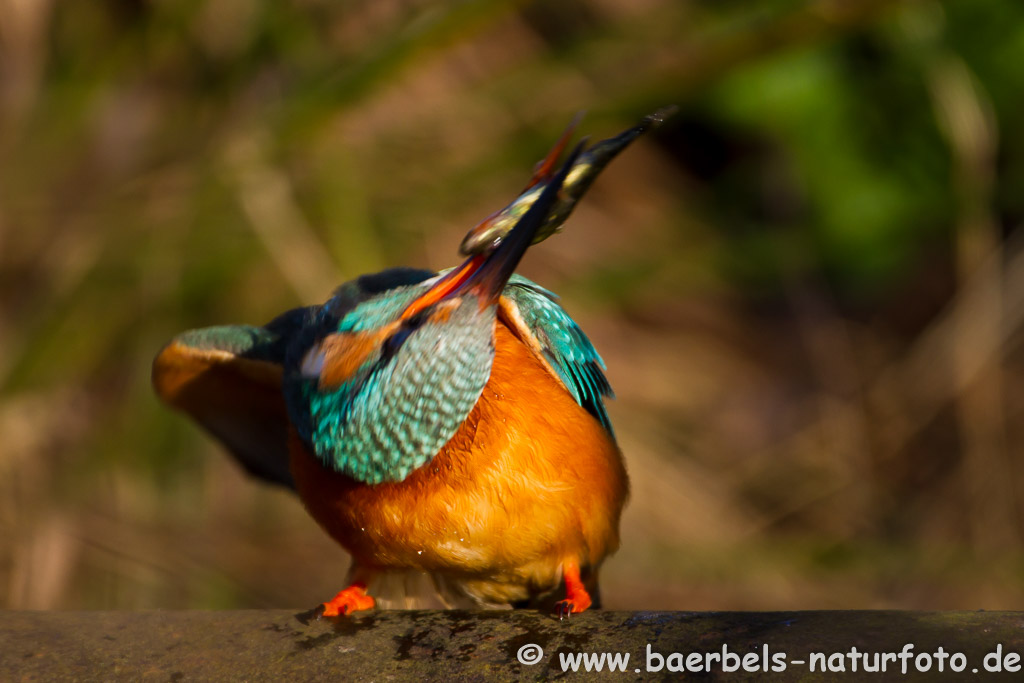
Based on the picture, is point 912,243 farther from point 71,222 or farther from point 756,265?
point 71,222

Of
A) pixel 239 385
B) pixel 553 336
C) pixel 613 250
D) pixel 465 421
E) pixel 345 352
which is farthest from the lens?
pixel 613 250

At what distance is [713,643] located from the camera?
1.86 meters

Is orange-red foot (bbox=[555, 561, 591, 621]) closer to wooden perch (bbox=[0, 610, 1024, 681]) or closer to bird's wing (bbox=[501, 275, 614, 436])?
wooden perch (bbox=[0, 610, 1024, 681])

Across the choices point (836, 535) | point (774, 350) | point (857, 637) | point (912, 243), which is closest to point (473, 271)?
point (857, 637)

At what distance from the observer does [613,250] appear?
5832 millimetres

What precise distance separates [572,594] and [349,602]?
0.51 m

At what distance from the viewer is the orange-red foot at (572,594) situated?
2.15 m

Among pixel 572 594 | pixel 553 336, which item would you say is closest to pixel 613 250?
pixel 553 336

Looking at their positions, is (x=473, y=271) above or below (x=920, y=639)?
above

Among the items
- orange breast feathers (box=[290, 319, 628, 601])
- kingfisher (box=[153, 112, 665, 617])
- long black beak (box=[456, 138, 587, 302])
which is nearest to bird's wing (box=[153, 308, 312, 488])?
kingfisher (box=[153, 112, 665, 617])

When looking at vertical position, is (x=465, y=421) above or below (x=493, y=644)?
above

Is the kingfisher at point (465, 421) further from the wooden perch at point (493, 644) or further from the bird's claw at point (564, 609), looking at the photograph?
the wooden perch at point (493, 644)

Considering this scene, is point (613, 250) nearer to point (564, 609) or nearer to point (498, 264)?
point (564, 609)

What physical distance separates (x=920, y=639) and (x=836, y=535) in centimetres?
384
